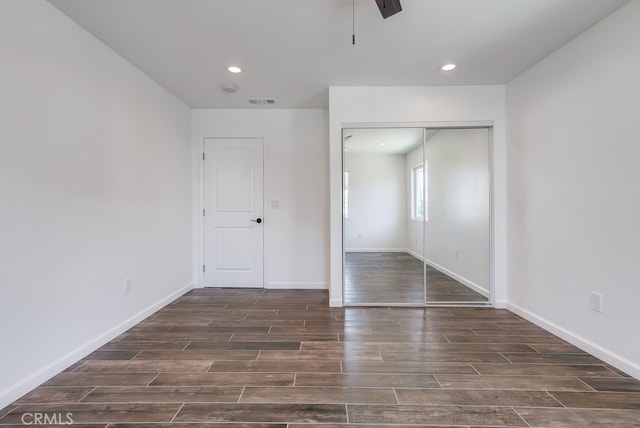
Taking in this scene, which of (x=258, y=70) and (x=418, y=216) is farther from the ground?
(x=258, y=70)

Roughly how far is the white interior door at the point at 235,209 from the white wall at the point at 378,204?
131 cm

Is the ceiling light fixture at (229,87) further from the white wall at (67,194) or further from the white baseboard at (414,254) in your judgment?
the white baseboard at (414,254)

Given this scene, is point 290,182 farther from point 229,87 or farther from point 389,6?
point 389,6

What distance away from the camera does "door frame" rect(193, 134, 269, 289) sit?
3895mm

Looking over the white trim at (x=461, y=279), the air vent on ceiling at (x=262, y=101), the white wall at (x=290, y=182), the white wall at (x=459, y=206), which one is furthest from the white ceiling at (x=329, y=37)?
the white trim at (x=461, y=279)

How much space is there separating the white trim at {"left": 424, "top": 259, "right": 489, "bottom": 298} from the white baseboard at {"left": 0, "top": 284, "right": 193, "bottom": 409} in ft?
10.1

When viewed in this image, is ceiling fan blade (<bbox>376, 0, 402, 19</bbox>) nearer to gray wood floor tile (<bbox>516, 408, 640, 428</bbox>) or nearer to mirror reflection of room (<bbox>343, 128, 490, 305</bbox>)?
mirror reflection of room (<bbox>343, 128, 490, 305</bbox>)

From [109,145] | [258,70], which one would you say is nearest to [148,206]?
[109,145]

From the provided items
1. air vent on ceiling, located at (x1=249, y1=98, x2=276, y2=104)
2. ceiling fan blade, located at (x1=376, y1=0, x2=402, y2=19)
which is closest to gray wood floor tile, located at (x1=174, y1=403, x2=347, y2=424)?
ceiling fan blade, located at (x1=376, y1=0, x2=402, y2=19)

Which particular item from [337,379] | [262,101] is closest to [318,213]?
[262,101]

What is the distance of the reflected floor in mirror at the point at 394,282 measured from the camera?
328 cm

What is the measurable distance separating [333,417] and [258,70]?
2.86 m

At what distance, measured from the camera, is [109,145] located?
2.39 metres

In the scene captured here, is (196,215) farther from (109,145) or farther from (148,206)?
(109,145)
